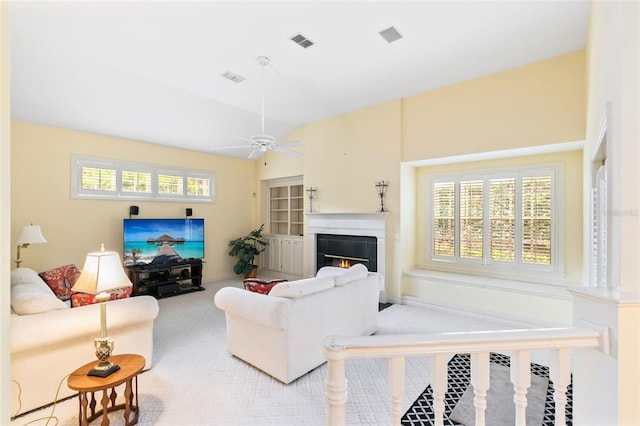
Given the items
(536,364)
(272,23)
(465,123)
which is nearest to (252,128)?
(272,23)

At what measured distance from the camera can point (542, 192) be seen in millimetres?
4336

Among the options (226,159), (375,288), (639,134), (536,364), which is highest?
(226,159)

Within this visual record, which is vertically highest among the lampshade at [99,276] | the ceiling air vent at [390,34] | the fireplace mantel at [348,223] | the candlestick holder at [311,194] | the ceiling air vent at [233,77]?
the ceiling air vent at [390,34]

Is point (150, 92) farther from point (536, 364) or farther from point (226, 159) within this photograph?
point (536, 364)

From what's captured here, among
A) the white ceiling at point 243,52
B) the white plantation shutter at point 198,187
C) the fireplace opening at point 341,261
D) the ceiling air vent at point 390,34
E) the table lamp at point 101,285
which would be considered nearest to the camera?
the table lamp at point 101,285

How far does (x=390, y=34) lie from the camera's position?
333cm

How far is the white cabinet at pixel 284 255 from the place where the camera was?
685 centimetres

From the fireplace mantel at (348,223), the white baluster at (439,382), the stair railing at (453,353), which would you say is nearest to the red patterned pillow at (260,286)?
the stair railing at (453,353)

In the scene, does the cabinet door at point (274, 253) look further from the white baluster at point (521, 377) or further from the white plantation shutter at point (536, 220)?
the white baluster at point (521, 377)

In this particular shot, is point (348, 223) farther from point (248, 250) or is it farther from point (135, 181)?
point (135, 181)

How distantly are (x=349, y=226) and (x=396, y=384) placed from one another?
15.0 ft

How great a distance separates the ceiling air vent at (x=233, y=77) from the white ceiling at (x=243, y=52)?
0.09 meters

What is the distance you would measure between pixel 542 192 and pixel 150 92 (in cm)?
609

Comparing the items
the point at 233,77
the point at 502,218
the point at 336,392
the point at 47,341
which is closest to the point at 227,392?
the point at 47,341
